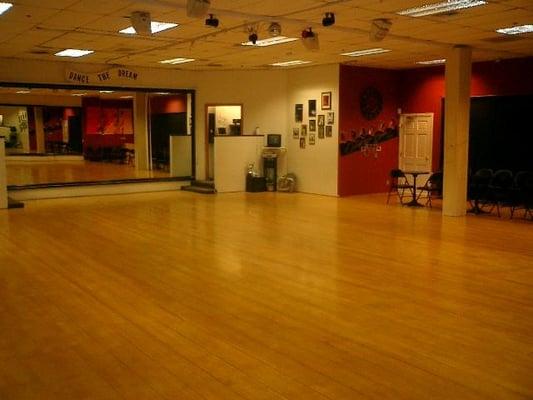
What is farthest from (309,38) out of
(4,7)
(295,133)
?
(295,133)

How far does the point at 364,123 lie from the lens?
42.7ft

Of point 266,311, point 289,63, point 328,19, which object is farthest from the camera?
point 289,63

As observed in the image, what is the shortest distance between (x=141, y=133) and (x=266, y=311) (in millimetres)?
14109

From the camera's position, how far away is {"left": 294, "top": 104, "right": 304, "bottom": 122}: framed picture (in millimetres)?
13438

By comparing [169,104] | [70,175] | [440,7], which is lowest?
[70,175]

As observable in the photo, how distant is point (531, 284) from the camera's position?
5.58m

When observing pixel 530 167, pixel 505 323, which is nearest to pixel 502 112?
pixel 530 167

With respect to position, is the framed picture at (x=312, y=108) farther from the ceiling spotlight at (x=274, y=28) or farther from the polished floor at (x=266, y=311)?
the ceiling spotlight at (x=274, y=28)

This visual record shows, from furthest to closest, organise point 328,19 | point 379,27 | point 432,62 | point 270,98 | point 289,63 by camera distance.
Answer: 1. point 270,98
2. point 289,63
3. point 432,62
4. point 379,27
5. point 328,19

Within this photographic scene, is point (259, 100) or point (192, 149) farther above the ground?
point (259, 100)

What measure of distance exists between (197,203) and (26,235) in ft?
13.7

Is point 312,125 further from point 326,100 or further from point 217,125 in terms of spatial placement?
point 217,125

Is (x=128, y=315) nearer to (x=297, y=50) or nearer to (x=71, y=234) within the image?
(x=71, y=234)

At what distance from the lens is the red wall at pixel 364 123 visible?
41.3ft
